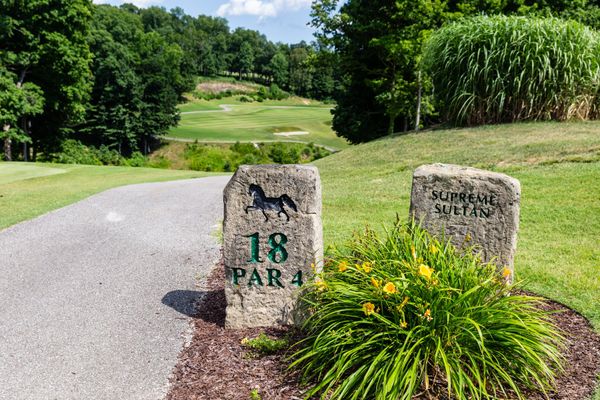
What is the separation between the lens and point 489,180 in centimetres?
512

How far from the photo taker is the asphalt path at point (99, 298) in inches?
176

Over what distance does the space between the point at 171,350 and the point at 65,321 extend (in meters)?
1.49

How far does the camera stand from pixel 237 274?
5.19 metres

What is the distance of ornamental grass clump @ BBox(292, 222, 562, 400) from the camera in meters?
3.74

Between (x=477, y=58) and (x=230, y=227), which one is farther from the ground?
(x=477, y=58)

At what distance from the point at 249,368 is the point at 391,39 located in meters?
19.3

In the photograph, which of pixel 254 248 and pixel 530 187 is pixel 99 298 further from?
pixel 530 187

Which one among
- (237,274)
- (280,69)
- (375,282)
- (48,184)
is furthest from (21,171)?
(280,69)

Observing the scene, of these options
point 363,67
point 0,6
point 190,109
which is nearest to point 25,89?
point 0,6

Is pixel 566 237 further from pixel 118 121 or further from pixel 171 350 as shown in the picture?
pixel 118 121

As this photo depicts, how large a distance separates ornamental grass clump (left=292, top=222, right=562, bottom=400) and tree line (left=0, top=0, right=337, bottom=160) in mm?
21940

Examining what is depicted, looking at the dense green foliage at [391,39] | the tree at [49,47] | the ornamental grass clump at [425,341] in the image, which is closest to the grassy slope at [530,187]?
the ornamental grass clump at [425,341]

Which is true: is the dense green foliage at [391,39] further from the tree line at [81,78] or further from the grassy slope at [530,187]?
the grassy slope at [530,187]

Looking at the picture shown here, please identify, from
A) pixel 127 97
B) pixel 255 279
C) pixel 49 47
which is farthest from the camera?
pixel 127 97
